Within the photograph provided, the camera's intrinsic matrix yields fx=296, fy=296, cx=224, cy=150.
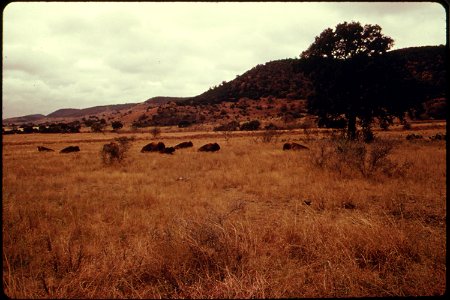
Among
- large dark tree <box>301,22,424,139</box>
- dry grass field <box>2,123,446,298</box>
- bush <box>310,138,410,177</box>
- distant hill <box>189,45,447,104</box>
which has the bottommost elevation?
dry grass field <box>2,123,446,298</box>

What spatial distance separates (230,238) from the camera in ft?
12.8

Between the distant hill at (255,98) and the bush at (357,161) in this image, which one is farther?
the distant hill at (255,98)

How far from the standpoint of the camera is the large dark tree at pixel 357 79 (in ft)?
59.9

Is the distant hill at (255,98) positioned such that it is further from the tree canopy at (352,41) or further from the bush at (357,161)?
the bush at (357,161)

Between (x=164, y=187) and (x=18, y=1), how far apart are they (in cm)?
638

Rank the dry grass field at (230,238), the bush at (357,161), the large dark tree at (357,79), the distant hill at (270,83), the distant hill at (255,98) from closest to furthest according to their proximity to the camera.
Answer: the dry grass field at (230,238), the bush at (357,161), the large dark tree at (357,79), the distant hill at (270,83), the distant hill at (255,98)

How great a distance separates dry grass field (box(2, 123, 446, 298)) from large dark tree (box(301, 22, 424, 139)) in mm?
9795

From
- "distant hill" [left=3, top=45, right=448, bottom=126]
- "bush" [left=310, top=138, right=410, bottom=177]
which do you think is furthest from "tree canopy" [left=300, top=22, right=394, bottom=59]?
"distant hill" [left=3, top=45, right=448, bottom=126]

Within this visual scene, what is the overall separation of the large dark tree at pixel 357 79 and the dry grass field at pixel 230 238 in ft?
32.1

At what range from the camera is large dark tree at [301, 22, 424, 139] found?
18.2 m

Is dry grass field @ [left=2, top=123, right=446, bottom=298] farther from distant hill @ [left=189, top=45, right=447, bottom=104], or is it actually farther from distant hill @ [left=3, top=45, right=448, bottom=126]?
distant hill @ [left=189, top=45, right=447, bottom=104]

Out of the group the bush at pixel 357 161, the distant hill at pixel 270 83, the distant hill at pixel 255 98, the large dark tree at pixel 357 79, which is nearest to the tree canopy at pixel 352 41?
the large dark tree at pixel 357 79

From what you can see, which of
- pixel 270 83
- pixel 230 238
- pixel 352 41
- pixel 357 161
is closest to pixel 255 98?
pixel 270 83

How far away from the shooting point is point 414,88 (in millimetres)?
18500
